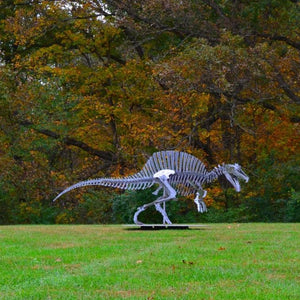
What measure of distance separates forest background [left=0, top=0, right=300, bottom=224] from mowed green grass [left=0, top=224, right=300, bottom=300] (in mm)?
8709

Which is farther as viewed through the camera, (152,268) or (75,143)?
(75,143)

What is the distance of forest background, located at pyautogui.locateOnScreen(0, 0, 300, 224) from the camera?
20500 mm

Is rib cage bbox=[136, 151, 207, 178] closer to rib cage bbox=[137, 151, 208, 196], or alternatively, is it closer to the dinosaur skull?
rib cage bbox=[137, 151, 208, 196]

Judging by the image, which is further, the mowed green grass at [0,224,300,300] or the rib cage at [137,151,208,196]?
the rib cage at [137,151,208,196]

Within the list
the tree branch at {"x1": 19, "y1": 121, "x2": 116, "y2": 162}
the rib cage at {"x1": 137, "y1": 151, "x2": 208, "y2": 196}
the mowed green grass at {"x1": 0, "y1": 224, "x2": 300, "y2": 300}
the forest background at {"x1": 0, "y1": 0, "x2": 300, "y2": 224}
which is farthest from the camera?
the tree branch at {"x1": 19, "y1": 121, "x2": 116, "y2": 162}

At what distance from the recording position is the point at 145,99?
83.3 feet

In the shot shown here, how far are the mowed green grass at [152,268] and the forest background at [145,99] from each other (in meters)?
8.71

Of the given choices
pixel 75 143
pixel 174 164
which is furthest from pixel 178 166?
pixel 75 143

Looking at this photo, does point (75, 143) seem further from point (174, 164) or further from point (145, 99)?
point (174, 164)

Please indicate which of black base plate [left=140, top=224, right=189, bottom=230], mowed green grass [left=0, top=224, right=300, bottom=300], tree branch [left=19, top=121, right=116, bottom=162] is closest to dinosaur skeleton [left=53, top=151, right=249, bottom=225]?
black base plate [left=140, top=224, right=189, bottom=230]

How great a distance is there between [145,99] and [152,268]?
18676 mm

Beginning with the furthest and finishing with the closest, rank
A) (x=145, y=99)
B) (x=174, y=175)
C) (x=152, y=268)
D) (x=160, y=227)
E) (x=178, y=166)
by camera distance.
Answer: (x=145, y=99) < (x=178, y=166) < (x=174, y=175) < (x=160, y=227) < (x=152, y=268)

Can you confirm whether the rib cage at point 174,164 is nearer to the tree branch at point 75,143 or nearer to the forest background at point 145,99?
the forest background at point 145,99

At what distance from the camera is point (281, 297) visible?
5391 mm
